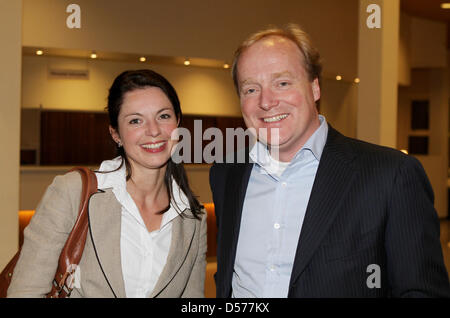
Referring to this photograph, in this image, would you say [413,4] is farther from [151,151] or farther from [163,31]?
[151,151]

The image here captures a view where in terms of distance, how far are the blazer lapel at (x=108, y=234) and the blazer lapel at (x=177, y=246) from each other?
0.50ft

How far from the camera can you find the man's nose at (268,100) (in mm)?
1845

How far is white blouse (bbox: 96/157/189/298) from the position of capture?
5.95 feet

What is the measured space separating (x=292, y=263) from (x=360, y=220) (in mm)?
288

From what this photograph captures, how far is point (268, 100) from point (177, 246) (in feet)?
2.23

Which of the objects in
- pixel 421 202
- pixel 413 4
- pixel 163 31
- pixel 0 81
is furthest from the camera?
pixel 413 4

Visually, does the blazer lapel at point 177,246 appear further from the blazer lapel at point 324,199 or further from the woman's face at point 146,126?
the blazer lapel at point 324,199

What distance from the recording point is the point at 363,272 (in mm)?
1600

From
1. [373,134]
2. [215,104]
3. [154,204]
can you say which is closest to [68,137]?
[215,104]

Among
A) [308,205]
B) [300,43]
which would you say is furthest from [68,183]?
[300,43]

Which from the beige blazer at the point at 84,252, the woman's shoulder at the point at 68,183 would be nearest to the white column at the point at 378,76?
the beige blazer at the point at 84,252

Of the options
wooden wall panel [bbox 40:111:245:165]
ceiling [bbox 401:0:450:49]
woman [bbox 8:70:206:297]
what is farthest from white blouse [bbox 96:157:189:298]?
ceiling [bbox 401:0:450:49]

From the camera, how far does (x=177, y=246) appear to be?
191 centimetres

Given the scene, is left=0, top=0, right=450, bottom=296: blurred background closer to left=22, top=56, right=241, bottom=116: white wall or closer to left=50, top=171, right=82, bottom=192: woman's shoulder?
left=22, top=56, right=241, bottom=116: white wall
